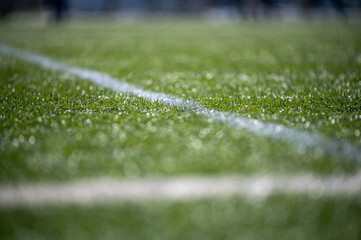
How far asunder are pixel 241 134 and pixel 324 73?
1928 millimetres

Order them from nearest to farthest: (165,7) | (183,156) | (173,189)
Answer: (173,189), (183,156), (165,7)

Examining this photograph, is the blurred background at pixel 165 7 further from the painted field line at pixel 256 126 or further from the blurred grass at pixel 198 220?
the blurred grass at pixel 198 220

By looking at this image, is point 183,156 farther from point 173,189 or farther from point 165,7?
point 165,7

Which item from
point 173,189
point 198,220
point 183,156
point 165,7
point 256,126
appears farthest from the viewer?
point 165,7

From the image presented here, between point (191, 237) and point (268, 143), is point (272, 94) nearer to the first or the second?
point (268, 143)

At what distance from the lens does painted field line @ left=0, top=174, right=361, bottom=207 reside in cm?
105

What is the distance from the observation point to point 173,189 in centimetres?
109

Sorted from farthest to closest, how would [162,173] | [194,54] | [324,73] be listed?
[194,54], [324,73], [162,173]

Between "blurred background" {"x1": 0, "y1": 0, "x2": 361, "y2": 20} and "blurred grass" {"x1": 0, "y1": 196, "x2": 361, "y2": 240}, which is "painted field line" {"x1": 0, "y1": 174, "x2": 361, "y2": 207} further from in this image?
"blurred background" {"x1": 0, "y1": 0, "x2": 361, "y2": 20}

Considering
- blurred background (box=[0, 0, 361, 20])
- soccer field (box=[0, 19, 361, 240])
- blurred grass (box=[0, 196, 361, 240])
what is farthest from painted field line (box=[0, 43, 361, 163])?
blurred background (box=[0, 0, 361, 20])

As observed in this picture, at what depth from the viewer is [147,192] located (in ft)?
3.55

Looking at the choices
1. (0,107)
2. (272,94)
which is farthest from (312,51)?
(0,107)

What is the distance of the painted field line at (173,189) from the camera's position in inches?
41.4

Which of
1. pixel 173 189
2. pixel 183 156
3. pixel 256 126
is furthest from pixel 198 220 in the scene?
pixel 256 126
